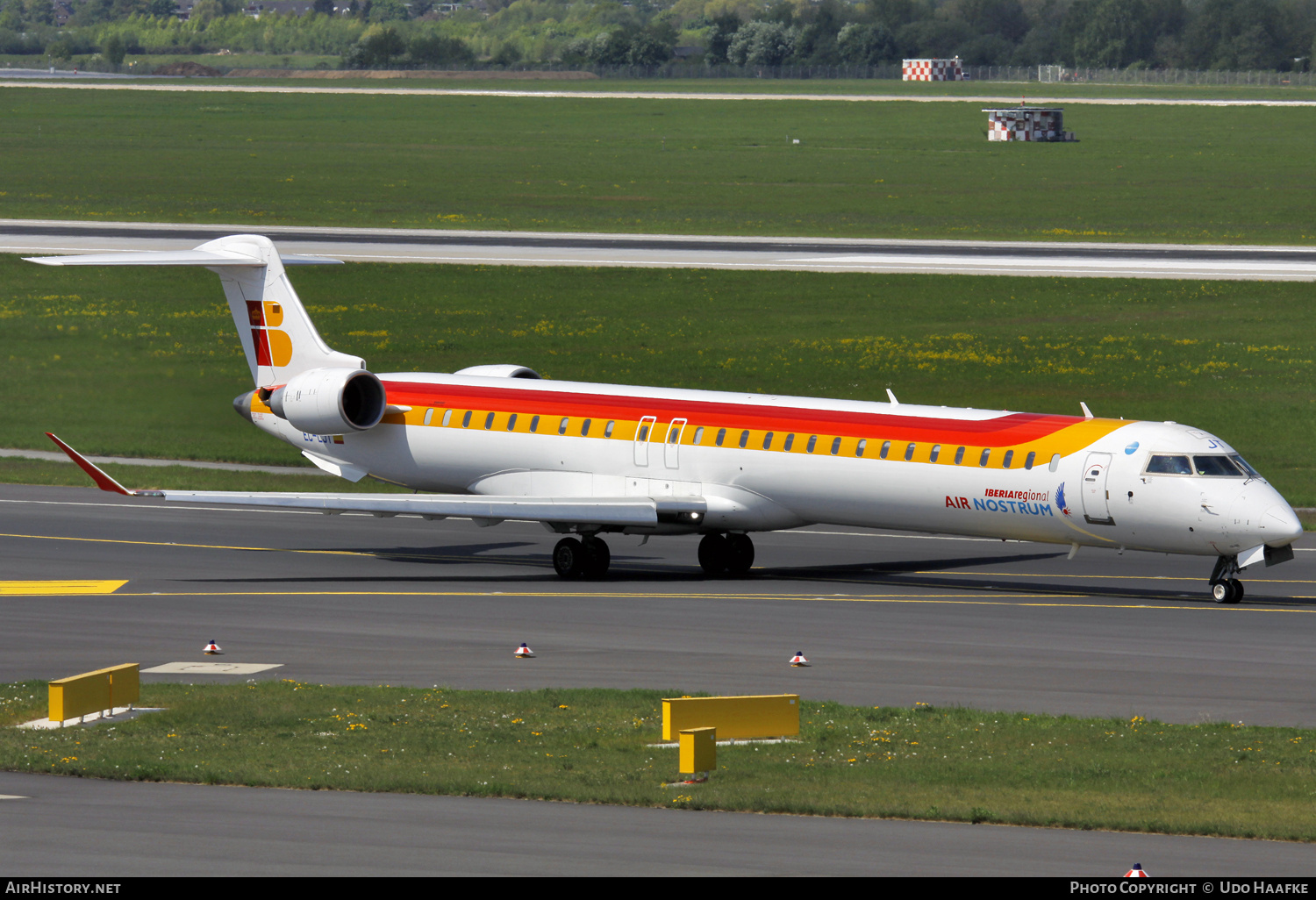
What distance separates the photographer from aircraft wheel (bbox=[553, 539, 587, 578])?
35.8 meters

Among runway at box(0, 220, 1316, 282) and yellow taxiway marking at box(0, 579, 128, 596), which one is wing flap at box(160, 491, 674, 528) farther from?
runway at box(0, 220, 1316, 282)

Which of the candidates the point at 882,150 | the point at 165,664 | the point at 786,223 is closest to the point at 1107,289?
the point at 786,223

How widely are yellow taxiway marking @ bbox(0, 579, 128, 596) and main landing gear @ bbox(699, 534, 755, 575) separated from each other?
1099cm

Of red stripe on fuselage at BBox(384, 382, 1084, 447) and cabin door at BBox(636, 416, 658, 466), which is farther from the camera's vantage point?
cabin door at BBox(636, 416, 658, 466)

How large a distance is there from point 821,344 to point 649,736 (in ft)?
141

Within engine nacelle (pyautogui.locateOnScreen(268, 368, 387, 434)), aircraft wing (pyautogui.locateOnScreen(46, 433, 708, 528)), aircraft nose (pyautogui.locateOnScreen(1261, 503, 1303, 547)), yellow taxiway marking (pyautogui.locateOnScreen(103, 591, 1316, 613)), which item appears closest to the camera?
aircraft nose (pyautogui.locateOnScreen(1261, 503, 1303, 547))

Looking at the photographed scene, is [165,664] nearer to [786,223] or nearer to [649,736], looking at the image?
[649,736]

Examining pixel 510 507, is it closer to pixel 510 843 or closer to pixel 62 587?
pixel 62 587

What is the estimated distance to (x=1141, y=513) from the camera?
31.4 metres

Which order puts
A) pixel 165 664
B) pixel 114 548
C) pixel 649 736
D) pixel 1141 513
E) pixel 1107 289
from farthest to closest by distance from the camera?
pixel 1107 289, pixel 114 548, pixel 1141 513, pixel 165 664, pixel 649 736

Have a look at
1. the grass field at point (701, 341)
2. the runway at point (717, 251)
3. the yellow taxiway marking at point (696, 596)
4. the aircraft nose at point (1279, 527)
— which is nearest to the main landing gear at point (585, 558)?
the yellow taxiway marking at point (696, 596)

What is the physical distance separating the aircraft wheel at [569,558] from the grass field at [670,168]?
182 ft

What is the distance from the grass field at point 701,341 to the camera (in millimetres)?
53781

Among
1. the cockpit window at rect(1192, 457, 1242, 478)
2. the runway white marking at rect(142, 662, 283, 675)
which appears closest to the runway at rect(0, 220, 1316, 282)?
the cockpit window at rect(1192, 457, 1242, 478)
